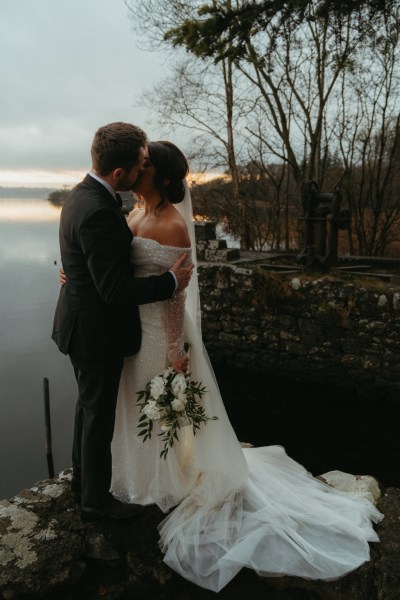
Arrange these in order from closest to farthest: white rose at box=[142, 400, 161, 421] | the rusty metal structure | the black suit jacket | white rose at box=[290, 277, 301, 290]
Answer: the black suit jacket, white rose at box=[142, 400, 161, 421], white rose at box=[290, 277, 301, 290], the rusty metal structure

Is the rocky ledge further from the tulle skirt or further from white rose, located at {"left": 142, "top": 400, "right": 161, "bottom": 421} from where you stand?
white rose, located at {"left": 142, "top": 400, "right": 161, "bottom": 421}

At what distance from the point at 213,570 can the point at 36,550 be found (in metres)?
0.84

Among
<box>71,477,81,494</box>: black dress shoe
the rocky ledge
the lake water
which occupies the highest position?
<box>71,477,81,494</box>: black dress shoe

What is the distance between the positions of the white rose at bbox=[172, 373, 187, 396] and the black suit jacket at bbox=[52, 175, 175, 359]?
0.29m

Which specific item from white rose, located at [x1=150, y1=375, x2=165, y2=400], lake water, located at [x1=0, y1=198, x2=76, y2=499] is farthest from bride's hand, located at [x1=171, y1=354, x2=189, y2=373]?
lake water, located at [x1=0, y1=198, x2=76, y2=499]

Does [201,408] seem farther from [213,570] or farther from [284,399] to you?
[284,399]

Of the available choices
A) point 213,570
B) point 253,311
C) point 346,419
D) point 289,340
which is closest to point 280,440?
point 346,419

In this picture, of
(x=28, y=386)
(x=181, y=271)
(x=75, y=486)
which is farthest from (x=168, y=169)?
(x=28, y=386)

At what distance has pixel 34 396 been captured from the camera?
7.99 metres

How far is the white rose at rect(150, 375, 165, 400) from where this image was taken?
2.15 m

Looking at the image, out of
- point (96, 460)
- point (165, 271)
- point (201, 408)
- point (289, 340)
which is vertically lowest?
point (289, 340)

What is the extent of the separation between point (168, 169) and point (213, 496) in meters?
1.74

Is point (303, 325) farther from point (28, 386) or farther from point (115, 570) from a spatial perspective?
point (28, 386)

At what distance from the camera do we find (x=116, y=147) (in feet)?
6.25
